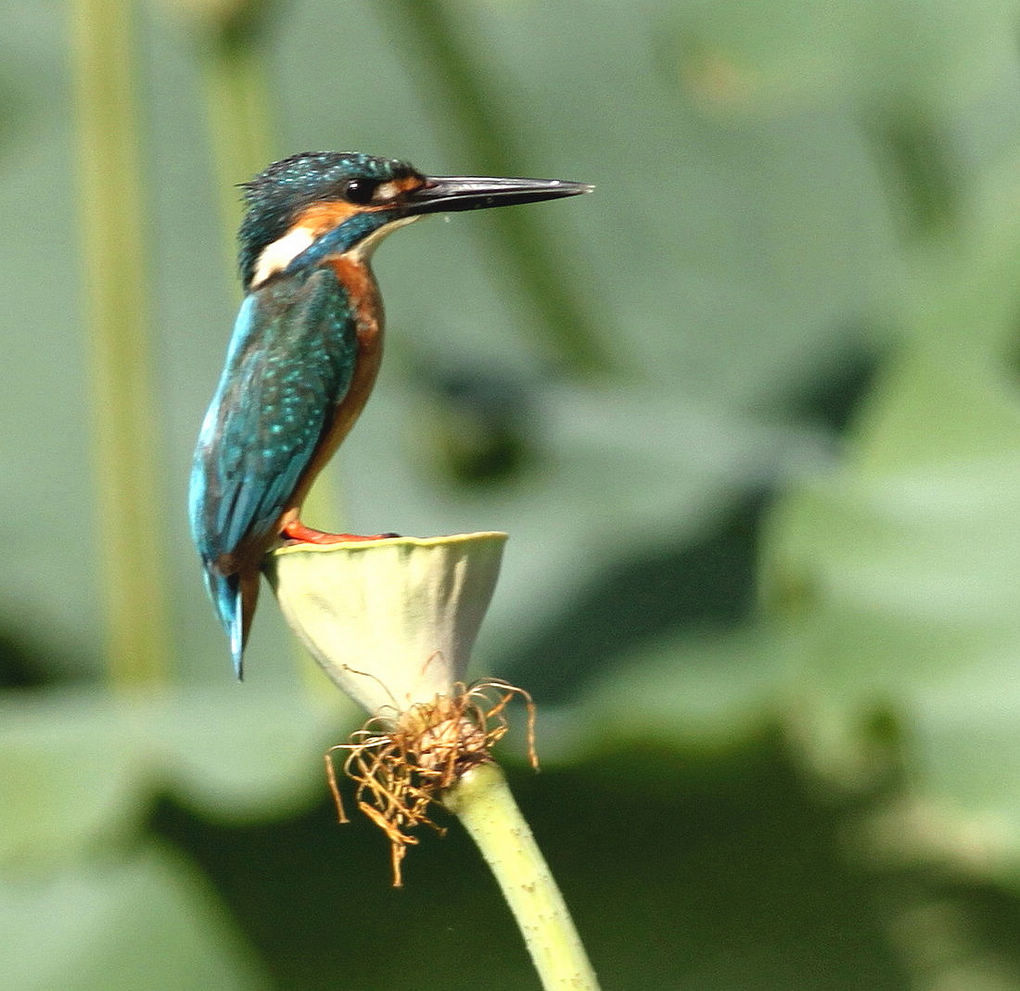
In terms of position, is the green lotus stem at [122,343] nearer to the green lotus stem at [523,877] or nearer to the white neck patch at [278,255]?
the white neck patch at [278,255]

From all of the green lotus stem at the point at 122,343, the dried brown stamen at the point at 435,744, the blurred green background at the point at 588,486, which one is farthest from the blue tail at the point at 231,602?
the green lotus stem at the point at 122,343

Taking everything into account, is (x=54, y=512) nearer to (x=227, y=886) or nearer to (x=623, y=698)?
(x=623, y=698)

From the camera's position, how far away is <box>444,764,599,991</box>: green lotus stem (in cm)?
73

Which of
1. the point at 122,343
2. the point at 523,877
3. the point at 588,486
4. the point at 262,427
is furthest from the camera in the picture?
the point at 588,486

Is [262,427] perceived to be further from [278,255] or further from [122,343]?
[122,343]

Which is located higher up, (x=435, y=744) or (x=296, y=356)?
(x=296, y=356)

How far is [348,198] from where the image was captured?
939 mm

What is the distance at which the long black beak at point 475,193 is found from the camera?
0.92 metres

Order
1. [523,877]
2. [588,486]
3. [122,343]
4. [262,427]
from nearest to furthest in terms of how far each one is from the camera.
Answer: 1. [523,877]
2. [262,427]
3. [122,343]
4. [588,486]

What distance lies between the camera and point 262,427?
93 cm

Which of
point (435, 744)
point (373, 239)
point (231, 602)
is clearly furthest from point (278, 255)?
point (435, 744)

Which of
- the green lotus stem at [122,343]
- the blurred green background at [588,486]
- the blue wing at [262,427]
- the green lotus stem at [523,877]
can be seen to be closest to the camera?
the green lotus stem at [523,877]

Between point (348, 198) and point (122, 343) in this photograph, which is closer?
point (348, 198)

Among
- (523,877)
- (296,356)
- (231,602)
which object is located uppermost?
(296,356)
